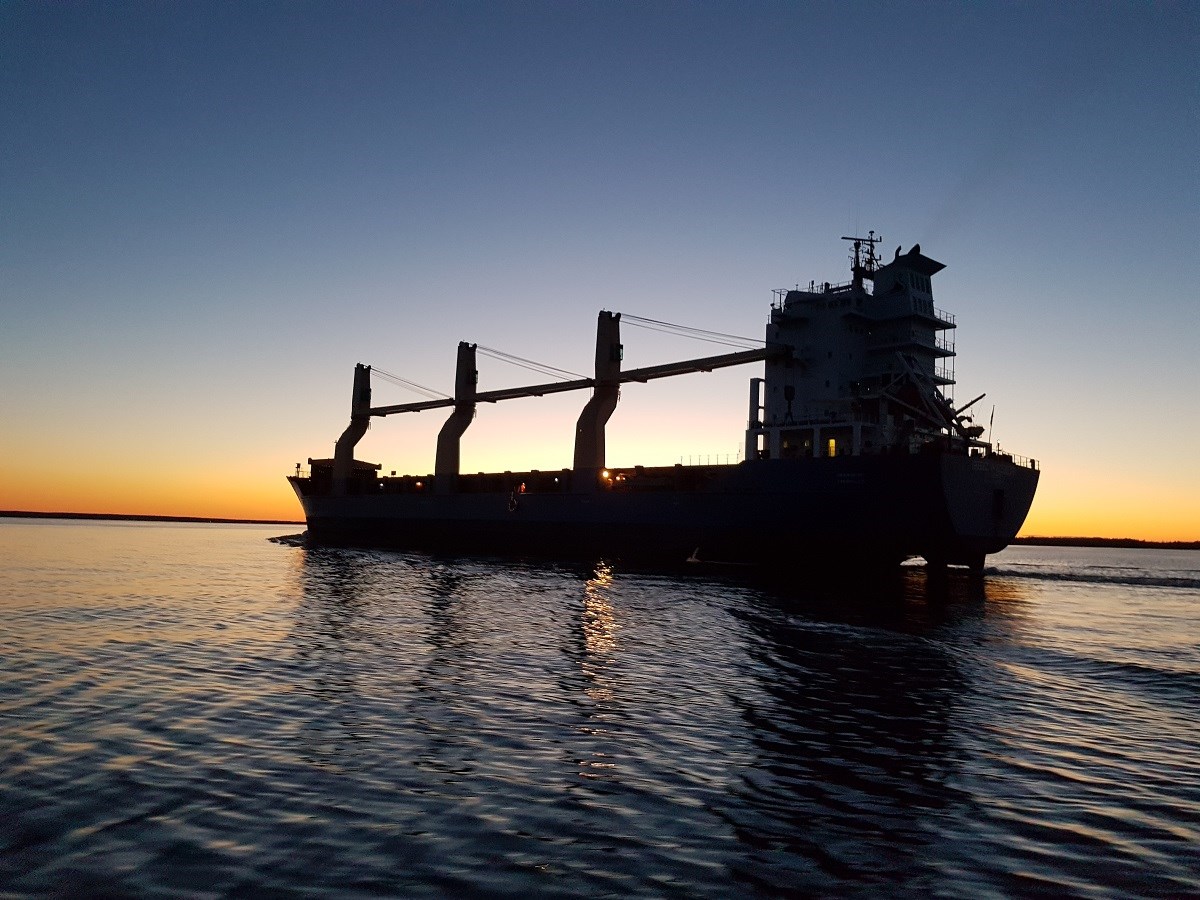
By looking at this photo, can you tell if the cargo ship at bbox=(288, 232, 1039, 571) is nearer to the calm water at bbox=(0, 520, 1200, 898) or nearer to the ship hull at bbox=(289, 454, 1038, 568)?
the ship hull at bbox=(289, 454, 1038, 568)

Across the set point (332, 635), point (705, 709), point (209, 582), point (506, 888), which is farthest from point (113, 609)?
point (506, 888)

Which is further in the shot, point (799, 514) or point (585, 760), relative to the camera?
point (799, 514)

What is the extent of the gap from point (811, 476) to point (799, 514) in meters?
1.90

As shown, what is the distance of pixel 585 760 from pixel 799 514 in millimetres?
29090

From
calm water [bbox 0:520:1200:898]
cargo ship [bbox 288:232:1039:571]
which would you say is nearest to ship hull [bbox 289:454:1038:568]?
cargo ship [bbox 288:232:1039:571]

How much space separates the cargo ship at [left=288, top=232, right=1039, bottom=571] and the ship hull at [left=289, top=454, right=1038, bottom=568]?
0.23 ft

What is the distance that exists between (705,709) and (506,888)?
18.6ft

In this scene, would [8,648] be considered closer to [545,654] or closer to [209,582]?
[545,654]

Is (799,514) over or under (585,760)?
over

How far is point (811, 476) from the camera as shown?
34750mm

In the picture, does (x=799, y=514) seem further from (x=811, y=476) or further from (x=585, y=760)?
(x=585, y=760)

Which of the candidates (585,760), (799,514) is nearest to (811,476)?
(799,514)

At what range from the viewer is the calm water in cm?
526

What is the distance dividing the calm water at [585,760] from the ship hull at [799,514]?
15.0 meters
